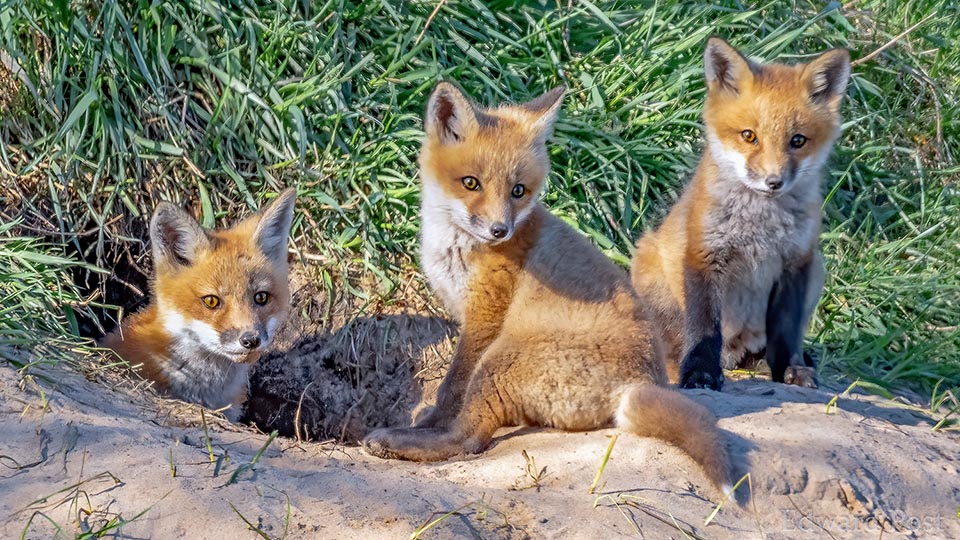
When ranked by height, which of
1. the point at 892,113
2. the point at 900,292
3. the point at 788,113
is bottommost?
the point at 900,292

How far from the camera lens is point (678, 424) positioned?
321cm

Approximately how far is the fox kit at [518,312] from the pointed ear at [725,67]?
0.92 meters

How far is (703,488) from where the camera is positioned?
122 inches

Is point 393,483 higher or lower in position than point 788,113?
lower

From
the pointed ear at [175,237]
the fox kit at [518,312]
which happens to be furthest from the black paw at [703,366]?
the pointed ear at [175,237]

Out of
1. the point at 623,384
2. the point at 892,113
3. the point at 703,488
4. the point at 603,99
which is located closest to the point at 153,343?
the point at 623,384

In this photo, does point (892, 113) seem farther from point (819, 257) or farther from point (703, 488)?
point (703, 488)

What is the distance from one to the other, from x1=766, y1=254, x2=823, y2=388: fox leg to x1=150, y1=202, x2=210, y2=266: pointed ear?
2.59m

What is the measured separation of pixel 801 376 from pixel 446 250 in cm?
174

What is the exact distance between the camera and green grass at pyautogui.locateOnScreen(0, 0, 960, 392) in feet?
16.0

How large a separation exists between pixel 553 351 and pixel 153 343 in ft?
5.95

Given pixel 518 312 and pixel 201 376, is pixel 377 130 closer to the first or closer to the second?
pixel 201 376

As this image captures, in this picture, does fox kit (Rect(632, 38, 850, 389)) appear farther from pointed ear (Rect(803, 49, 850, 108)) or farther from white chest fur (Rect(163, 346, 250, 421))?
white chest fur (Rect(163, 346, 250, 421))

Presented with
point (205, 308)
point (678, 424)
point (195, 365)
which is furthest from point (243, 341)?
point (678, 424)
